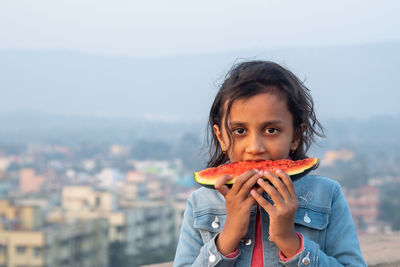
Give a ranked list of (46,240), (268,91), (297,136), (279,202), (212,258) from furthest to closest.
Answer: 1. (46,240)
2. (297,136)
3. (268,91)
4. (212,258)
5. (279,202)

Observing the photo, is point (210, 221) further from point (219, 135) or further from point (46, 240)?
point (46, 240)

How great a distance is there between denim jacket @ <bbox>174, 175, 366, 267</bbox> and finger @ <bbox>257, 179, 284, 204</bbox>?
0.66 ft

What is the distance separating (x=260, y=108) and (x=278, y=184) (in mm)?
277

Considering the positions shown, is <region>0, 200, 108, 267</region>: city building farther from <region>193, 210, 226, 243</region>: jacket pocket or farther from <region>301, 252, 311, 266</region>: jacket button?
<region>301, 252, 311, 266</region>: jacket button

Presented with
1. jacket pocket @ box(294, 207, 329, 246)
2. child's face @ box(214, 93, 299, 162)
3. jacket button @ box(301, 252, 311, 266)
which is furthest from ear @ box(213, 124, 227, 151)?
jacket button @ box(301, 252, 311, 266)

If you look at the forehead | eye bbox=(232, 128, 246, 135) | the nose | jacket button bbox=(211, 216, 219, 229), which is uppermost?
the forehead

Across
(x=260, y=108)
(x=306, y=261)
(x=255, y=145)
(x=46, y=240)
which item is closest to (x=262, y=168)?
(x=255, y=145)

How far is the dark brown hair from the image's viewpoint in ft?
5.51

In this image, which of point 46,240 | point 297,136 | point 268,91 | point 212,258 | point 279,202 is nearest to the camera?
point 279,202

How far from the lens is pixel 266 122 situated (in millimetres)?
1629

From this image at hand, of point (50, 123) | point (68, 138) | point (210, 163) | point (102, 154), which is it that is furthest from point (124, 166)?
point (210, 163)

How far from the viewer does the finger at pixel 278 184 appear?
145cm

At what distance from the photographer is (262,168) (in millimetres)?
1598

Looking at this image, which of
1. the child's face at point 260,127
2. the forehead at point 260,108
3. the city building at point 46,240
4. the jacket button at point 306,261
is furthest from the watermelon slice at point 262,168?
the city building at point 46,240
